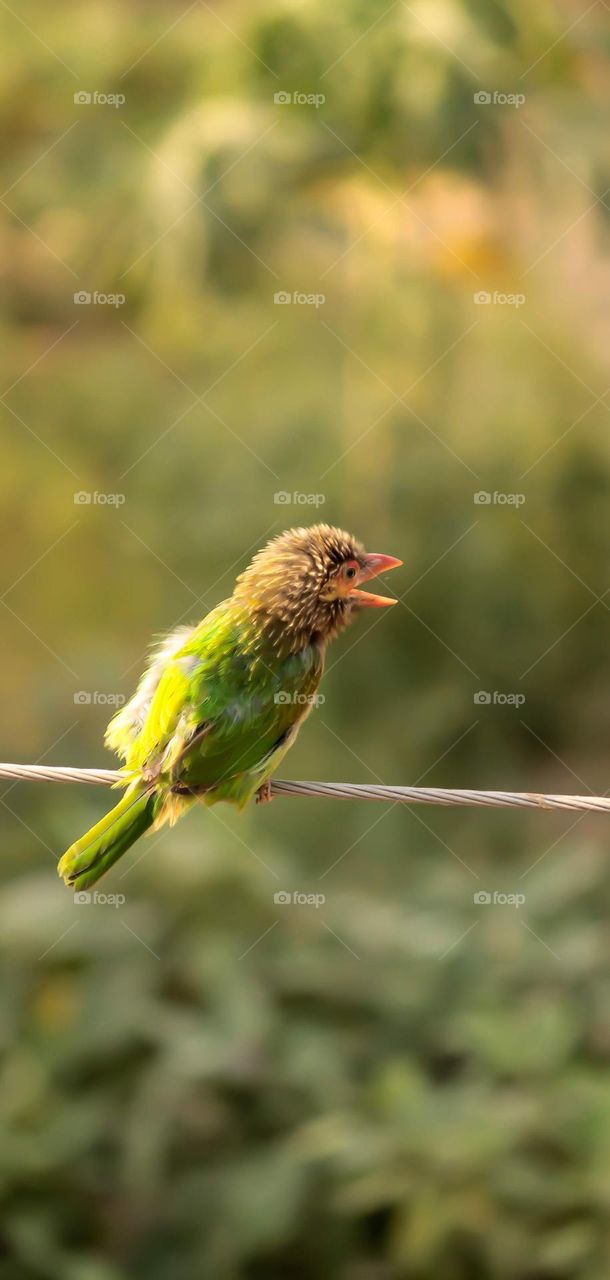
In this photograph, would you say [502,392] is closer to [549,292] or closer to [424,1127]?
[549,292]

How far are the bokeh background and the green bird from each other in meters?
2.74

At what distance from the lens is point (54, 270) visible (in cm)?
1123
